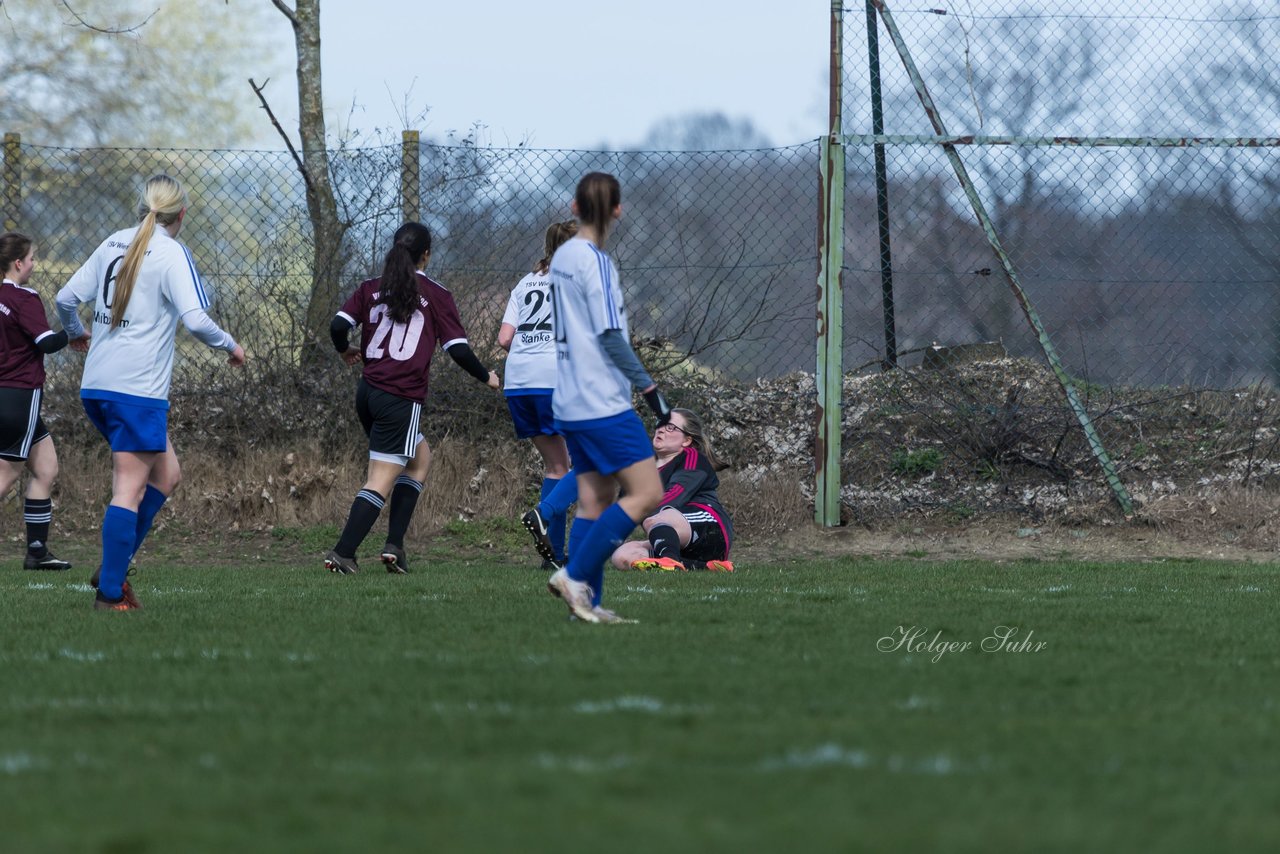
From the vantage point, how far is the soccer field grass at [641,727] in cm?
270

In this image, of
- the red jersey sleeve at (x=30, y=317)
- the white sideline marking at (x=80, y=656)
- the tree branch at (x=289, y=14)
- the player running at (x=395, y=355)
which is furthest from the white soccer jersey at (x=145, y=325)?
the tree branch at (x=289, y=14)

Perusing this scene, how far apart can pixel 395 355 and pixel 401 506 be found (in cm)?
86

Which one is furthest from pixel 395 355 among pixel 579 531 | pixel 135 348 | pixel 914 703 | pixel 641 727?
pixel 641 727

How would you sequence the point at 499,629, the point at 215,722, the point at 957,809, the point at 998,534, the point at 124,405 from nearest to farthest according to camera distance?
the point at 957,809 → the point at 215,722 → the point at 499,629 → the point at 124,405 → the point at 998,534

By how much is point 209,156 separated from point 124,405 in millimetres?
5720

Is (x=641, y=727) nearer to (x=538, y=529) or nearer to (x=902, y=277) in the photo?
(x=538, y=529)

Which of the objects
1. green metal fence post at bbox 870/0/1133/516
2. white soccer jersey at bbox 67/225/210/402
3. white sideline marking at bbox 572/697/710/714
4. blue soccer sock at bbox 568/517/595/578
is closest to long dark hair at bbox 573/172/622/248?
blue soccer sock at bbox 568/517/595/578

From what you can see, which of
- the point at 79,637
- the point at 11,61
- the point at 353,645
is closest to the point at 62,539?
the point at 79,637

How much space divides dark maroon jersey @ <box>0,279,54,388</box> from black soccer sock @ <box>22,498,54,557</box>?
693 millimetres

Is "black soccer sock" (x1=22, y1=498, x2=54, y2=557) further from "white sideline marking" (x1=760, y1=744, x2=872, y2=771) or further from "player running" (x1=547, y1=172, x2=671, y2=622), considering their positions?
"white sideline marking" (x1=760, y1=744, x2=872, y2=771)

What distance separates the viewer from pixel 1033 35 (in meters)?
10.8

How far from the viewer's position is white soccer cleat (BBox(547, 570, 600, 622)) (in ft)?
18.9

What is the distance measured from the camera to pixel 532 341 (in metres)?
8.53

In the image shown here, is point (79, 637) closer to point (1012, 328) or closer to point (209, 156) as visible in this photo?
point (209, 156)
